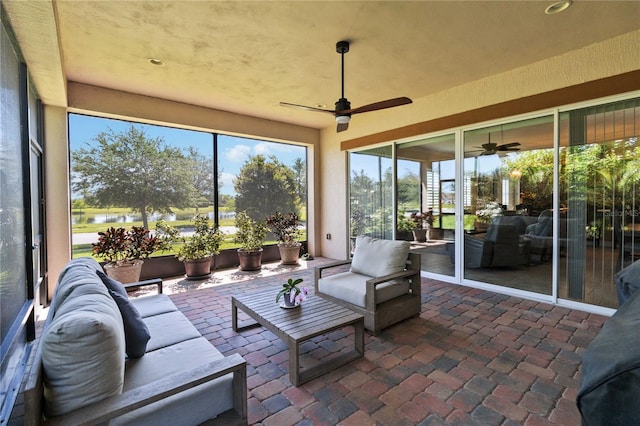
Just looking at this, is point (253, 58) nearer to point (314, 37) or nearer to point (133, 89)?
point (314, 37)

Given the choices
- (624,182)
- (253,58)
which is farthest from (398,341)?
(253,58)

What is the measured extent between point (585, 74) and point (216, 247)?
5.85 m

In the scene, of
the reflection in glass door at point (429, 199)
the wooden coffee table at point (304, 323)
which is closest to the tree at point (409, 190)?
the reflection in glass door at point (429, 199)

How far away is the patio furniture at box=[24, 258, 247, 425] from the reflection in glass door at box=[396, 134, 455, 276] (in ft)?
13.9

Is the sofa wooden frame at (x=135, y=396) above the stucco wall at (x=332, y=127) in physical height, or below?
below

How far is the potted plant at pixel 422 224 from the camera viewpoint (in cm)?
540

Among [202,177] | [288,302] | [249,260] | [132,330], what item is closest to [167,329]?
[132,330]

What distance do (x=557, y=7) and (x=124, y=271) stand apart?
600cm

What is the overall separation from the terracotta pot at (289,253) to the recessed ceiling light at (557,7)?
525 cm

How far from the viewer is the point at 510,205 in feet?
14.2

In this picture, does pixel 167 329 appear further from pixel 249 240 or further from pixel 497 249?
pixel 497 249

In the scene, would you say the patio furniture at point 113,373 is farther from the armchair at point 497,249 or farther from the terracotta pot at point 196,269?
the armchair at point 497,249

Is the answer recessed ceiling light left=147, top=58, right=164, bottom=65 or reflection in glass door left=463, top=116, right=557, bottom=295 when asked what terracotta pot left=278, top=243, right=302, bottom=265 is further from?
recessed ceiling light left=147, top=58, right=164, bottom=65

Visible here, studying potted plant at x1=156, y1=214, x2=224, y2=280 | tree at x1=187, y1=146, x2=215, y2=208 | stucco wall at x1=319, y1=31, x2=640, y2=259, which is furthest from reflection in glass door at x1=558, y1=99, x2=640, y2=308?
tree at x1=187, y1=146, x2=215, y2=208
